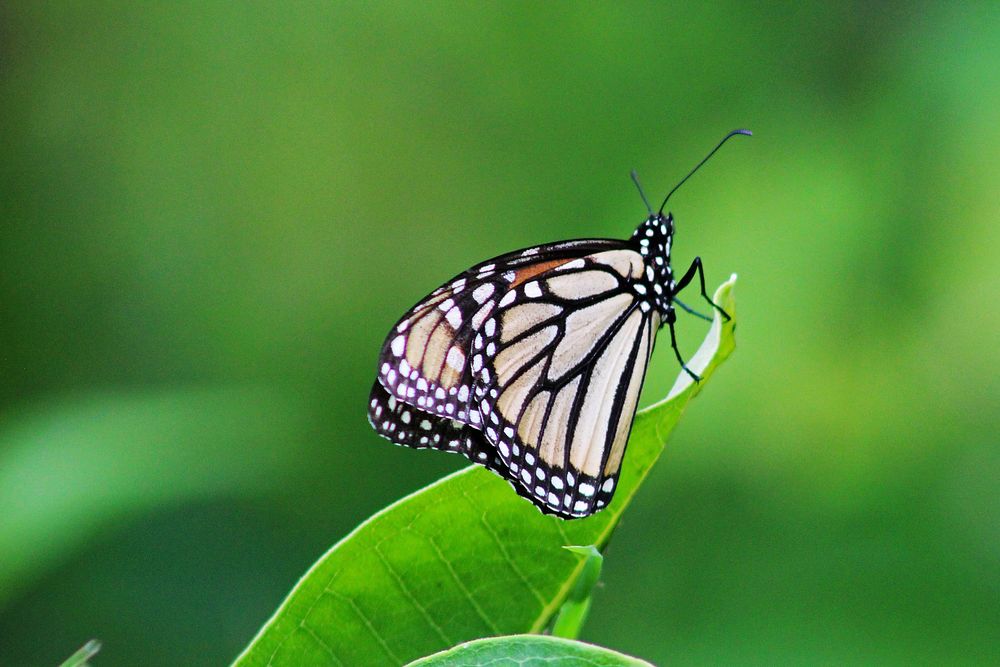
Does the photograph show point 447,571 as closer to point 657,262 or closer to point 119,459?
point 657,262

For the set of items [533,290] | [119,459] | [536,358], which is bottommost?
[119,459]

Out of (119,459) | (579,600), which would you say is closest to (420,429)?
(579,600)

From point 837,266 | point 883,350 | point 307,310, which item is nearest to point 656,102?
point 837,266

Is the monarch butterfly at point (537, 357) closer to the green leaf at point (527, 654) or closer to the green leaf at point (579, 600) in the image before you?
the green leaf at point (579, 600)

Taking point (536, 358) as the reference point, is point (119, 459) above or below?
below

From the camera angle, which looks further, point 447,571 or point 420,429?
point 420,429

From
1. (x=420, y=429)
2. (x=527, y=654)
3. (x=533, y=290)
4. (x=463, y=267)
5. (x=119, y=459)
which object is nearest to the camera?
(x=527, y=654)

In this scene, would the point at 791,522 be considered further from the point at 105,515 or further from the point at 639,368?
the point at 105,515
